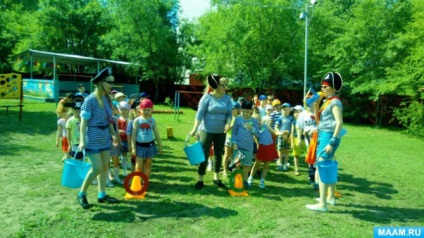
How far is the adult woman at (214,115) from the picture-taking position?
5.84 metres

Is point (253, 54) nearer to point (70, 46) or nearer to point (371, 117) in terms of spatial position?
point (371, 117)

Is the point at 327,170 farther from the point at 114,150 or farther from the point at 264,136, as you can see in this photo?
the point at 114,150

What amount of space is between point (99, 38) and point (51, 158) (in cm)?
2479

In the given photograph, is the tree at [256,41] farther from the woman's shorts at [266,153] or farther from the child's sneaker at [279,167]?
the woman's shorts at [266,153]

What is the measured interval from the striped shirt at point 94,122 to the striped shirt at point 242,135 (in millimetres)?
2253

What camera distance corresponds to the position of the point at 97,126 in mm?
4797

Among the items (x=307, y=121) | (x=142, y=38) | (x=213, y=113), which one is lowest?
(x=307, y=121)

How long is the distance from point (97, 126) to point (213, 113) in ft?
6.21

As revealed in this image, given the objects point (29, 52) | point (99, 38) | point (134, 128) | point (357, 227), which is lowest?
point (357, 227)

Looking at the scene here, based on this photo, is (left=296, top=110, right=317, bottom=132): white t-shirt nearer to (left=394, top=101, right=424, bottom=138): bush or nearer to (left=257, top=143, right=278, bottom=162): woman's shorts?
(left=257, top=143, right=278, bottom=162): woman's shorts

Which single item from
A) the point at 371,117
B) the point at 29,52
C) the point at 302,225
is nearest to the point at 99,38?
the point at 29,52

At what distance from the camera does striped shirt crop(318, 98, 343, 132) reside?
4978 millimetres

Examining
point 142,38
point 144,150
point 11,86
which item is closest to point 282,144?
point 144,150

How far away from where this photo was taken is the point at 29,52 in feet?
67.8
